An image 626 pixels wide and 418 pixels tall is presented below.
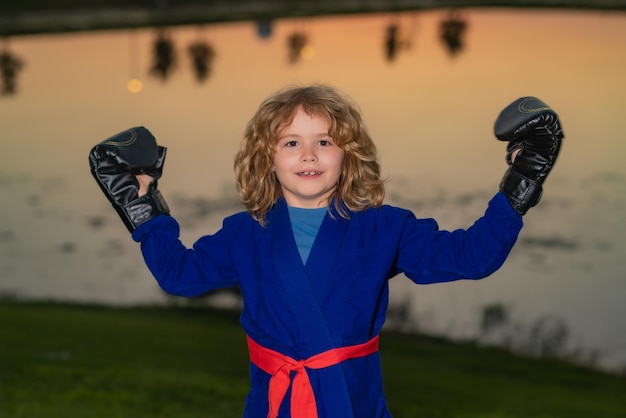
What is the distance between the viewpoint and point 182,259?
2.49 m

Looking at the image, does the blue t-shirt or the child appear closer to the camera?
the child

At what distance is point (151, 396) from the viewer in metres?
4.28

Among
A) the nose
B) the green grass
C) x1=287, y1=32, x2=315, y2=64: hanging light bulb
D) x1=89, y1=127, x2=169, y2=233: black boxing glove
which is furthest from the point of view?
x1=287, y1=32, x2=315, y2=64: hanging light bulb

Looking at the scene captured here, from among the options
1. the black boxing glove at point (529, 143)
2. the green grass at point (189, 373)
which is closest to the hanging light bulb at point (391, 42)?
the green grass at point (189, 373)

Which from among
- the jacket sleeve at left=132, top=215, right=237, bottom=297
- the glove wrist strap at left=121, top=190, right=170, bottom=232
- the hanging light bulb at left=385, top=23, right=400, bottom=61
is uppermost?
the hanging light bulb at left=385, top=23, right=400, bottom=61

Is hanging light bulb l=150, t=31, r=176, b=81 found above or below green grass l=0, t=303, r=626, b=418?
above

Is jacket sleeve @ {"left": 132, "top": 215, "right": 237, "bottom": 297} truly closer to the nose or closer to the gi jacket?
the gi jacket

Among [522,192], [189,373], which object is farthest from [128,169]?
[189,373]

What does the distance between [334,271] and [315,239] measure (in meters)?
0.10

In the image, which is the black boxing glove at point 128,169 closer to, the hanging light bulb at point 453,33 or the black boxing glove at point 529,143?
the black boxing glove at point 529,143

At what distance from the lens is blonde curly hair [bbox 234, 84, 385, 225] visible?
2445 millimetres

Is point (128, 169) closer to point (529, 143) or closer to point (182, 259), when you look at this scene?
point (182, 259)

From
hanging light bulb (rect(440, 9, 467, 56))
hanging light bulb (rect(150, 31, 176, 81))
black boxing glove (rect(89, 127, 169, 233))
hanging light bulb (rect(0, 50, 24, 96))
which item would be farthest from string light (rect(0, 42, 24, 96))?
black boxing glove (rect(89, 127, 169, 233))

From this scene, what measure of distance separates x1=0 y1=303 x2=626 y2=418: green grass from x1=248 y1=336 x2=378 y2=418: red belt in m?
1.73
